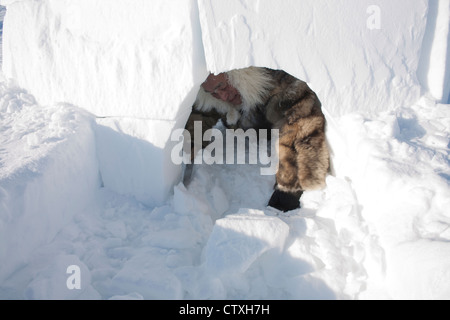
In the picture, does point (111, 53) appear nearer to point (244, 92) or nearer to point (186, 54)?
point (186, 54)

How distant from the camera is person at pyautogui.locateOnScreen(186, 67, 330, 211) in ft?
6.48

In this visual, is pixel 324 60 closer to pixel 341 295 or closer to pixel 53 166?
pixel 341 295

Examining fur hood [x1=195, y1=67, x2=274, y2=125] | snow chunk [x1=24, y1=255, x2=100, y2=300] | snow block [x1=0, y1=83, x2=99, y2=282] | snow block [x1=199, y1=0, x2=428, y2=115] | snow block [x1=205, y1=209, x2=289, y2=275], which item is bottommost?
snow chunk [x1=24, y1=255, x2=100, y2=300]

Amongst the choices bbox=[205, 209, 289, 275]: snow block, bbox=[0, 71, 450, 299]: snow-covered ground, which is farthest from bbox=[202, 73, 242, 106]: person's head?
bbox=[205, 209, 289, 275]: snow block

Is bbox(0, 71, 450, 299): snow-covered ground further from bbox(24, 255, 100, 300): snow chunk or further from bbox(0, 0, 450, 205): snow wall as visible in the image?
bbox(0, 0, 450, 205): snow wall

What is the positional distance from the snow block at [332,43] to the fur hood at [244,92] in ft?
1.91

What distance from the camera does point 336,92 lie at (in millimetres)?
1743

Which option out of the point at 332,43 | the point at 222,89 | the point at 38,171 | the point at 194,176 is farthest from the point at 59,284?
the point at 332,43

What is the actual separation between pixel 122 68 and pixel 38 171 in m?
0.75

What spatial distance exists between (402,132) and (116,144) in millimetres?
1700

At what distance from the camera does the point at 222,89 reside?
237cm

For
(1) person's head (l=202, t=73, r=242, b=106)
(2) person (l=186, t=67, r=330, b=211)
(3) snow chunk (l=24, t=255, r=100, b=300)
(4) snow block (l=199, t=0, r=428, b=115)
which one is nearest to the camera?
(3) snow chunk (l=24, t=255, r=100, b=300)

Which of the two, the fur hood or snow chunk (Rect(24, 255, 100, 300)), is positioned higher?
the fur hood

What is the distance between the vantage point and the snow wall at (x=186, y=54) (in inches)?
64.7
